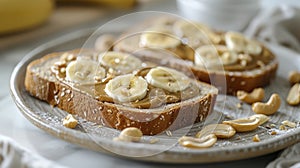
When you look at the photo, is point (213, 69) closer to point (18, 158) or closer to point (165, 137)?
point (165, 137)

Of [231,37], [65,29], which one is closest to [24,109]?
[231,37]

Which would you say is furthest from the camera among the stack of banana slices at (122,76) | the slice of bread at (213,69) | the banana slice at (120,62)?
the slice of bread at (213,69)

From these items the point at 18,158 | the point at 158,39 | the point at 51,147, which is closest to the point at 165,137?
the point at 51,147

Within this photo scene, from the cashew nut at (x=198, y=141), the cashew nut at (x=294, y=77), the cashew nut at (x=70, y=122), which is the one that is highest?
the cashew nut at (x=294, y=77)

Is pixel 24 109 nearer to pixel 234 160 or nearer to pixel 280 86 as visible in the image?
pixel 234 160

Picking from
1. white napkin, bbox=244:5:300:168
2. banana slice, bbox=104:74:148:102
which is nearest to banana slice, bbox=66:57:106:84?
banana slice, bbox=104:74:148:102

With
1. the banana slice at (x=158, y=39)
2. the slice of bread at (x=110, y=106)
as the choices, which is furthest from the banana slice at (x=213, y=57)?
the slice of bread at (x=110, y=106)

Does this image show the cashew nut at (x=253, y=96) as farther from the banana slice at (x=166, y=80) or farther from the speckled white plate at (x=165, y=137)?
the banana slice at (x=166, y=80)

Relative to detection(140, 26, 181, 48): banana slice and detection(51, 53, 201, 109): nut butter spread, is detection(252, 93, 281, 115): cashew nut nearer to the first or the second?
detection(51, 53, 201, 109): nut butter spread
